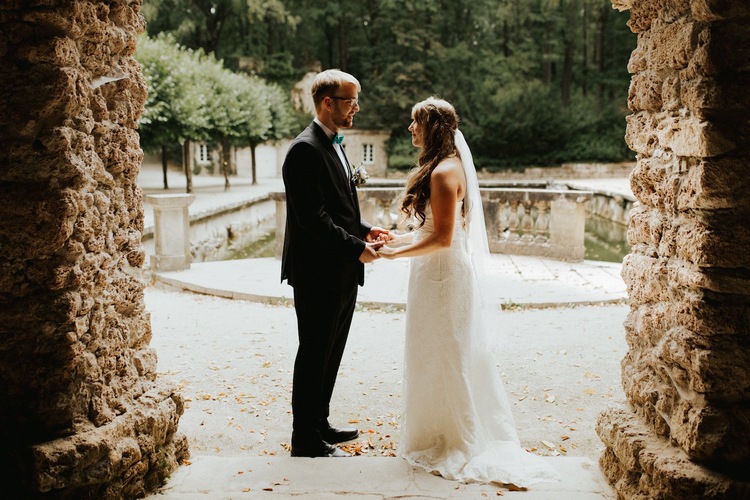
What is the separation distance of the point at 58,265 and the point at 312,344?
1403 millimetres

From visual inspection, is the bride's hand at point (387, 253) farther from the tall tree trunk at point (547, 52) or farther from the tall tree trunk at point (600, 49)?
the tall tree trunk at point (547, 52)

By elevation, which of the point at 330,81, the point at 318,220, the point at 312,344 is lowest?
the point at 312,344

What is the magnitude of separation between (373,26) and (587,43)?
14.0m

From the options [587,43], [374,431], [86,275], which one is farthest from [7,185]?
[587,43]

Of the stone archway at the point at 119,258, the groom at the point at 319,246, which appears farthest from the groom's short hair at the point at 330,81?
the stone archway at the point at 119,258

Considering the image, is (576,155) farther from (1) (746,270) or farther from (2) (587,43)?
(1) (746,270)

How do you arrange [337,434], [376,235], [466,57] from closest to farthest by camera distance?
[376,235]
[337,434]
[466,57]

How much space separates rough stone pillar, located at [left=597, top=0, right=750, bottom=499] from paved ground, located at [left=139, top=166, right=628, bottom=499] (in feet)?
1.83

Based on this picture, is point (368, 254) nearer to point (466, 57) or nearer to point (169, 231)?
point (169, 231)

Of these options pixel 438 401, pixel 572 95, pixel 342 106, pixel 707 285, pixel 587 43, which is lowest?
pixel 438 401

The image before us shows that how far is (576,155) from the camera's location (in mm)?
34312

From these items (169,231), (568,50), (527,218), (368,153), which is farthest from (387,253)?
(568,50)

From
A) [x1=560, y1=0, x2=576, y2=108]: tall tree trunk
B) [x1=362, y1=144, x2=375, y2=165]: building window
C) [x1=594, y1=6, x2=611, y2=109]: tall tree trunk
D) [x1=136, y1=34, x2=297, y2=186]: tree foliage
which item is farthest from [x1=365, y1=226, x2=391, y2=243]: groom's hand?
[x1=594, y1=6, x2=611, y2=109]: tall tree trunk

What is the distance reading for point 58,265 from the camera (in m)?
2.55
